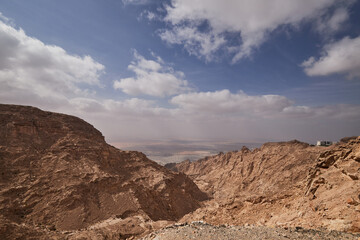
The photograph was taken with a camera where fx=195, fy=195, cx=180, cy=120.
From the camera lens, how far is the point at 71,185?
26.9m

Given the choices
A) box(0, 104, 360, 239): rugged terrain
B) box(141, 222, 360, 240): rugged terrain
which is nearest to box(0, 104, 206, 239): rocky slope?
box(0, 104, 360, 239): rugged terrain

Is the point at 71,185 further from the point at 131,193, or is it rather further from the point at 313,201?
the point at 313,201

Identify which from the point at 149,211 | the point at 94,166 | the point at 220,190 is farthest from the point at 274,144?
the point at 94,166

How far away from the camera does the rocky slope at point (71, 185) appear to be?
21.8 meters

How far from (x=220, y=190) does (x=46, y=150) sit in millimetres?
42931

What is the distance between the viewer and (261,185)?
48812 millimetres

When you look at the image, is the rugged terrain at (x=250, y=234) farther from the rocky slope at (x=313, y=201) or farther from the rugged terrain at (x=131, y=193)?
the rocky slope at (x=313, y=201)

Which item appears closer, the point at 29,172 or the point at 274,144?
the point at 29,172

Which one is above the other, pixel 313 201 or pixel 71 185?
pixel 313 201

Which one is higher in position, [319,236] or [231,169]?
[319,236]

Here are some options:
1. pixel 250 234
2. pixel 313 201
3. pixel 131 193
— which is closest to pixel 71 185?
pixel 131 193

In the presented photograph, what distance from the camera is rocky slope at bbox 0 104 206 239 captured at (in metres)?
21.8

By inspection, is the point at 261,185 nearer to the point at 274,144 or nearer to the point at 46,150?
the point at 274,144

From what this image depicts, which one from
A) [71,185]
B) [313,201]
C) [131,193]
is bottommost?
[131,193]
